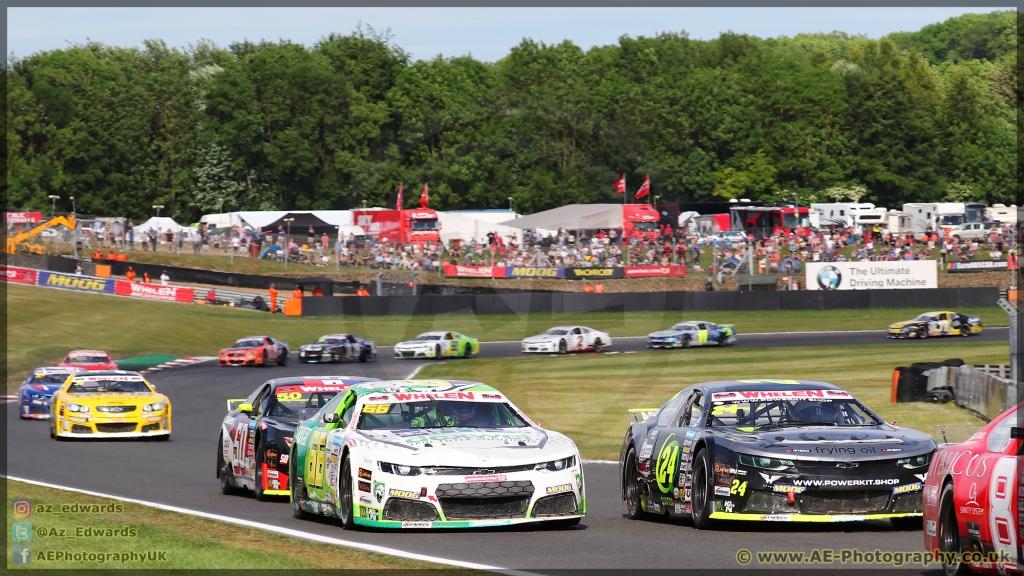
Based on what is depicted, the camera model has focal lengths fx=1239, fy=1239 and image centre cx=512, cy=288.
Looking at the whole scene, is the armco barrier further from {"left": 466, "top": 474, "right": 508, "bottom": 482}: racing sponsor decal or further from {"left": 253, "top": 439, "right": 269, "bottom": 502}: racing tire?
{"left": 466, "top": 474, "right": 508, "bottom": 482}: racing sponsor decal

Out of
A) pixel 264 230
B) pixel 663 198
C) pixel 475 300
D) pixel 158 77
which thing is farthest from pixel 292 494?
pixel 158 77

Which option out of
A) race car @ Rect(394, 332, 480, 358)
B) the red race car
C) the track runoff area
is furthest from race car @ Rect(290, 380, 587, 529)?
race car @ Rect(394, 332, 480, 358)

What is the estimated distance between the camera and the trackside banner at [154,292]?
164ft

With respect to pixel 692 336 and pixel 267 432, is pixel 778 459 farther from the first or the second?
pixel 692 336

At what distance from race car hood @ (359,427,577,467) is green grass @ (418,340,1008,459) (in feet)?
33.4

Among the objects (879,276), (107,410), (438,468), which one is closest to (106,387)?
(107,410)

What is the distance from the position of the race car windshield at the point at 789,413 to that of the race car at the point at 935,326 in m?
34.1

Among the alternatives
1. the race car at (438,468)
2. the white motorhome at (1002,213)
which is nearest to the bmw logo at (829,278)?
the white motorhome at (1002,213)

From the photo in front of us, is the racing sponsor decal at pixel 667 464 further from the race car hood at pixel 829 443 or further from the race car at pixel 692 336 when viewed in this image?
the race car at pixel 692 336

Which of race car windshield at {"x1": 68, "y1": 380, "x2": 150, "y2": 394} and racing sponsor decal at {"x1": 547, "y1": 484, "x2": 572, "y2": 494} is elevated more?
racing sponsor decal at {"x1": 547, "y1": 484, "x2": 572, "y2": 494}

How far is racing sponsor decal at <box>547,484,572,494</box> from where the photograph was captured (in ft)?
30.2

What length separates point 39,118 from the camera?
258 feet

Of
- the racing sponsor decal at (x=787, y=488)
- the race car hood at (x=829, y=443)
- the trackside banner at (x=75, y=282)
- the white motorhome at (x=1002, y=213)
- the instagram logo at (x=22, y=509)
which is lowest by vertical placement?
the trackside banner at (x=75, y=282)

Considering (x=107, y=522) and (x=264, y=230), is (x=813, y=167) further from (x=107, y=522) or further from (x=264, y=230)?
(x=107, y=522)
